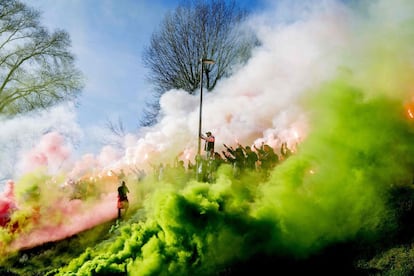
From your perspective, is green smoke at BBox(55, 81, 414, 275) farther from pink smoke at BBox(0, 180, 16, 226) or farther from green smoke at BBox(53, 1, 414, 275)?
pink smoke at BBox(0, 180, 16, 226)

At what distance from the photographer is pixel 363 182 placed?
733cm

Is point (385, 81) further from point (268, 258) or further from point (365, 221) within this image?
point (268, 258)

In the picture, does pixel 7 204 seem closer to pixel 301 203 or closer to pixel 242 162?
pixel 242 162

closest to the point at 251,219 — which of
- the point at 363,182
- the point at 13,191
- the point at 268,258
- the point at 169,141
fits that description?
the point at 268,258

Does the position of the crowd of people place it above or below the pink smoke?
above

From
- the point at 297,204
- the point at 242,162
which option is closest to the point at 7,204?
the point at 242,162

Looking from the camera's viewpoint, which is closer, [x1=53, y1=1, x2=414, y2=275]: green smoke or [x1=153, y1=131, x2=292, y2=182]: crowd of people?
[x1=53, y1=1, x2=414, y2=275]: green smoke

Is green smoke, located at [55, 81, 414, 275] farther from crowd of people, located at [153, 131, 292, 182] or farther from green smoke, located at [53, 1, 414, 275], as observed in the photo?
crowd of people, located at [153, 131, 292, 182]

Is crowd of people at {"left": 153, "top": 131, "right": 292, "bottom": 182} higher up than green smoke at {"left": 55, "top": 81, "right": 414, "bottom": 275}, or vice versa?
crowd of people at {"left": 153, "top": 131, "right": 292, "bottom": 182}

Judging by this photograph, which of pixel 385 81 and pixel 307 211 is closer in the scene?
pixel 307 211

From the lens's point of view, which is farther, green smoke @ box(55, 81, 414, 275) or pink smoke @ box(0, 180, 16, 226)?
pink smoke @ box(0, 180, 16, 226)

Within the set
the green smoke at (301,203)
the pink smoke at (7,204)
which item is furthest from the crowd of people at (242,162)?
the pink smoke at (7,204)

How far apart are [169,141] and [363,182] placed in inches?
447

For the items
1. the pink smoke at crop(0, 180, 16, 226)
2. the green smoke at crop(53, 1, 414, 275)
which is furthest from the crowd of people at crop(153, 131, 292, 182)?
the pink smoke at crop(0, 180, 16, 226)
